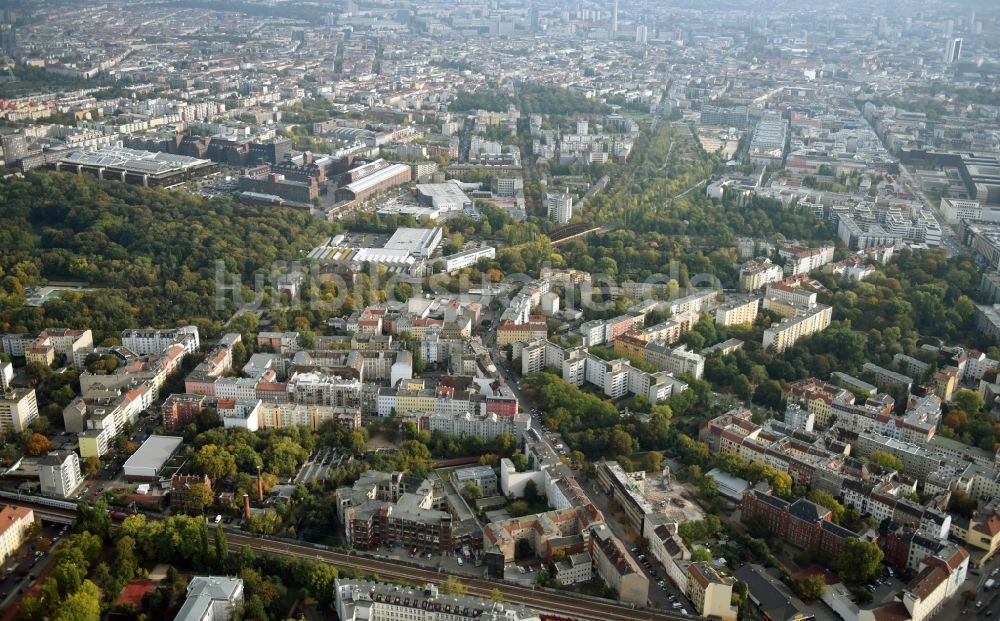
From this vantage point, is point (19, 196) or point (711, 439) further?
point (19, 196)

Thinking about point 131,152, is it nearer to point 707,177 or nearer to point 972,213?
point 707,177

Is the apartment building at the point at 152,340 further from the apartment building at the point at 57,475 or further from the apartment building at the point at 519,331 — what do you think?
the apartment building at the point at 519,331

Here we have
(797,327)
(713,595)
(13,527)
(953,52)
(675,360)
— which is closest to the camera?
(713,595)

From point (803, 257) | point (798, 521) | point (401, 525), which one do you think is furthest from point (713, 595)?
point (803, 257)

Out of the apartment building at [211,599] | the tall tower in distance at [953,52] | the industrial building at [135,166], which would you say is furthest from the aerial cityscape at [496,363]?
the tall tower in distance at [953,52]

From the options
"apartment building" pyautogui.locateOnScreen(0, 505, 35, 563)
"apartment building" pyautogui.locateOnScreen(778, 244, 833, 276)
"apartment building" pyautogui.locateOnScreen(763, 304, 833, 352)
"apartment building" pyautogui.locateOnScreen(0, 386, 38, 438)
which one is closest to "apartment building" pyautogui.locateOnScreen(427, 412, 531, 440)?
"apartment building" pyautogui.locateOnScreen(0, 505, 35, 563)

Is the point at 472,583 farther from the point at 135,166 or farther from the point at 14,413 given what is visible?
the point at 135,166

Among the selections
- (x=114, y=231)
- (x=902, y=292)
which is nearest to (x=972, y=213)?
(x=902, y=292)
